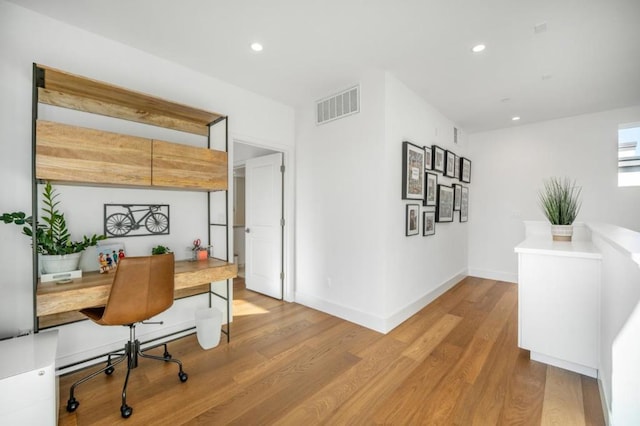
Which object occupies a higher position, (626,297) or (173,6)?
(173,6)

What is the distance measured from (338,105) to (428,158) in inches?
56.3

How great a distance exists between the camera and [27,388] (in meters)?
1.40

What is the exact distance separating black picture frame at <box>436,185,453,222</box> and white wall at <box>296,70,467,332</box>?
1.45 ft

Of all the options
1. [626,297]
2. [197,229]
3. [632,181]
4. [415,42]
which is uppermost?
[415,42]

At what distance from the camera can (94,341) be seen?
2.26m

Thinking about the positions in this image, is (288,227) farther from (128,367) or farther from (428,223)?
(128,367)

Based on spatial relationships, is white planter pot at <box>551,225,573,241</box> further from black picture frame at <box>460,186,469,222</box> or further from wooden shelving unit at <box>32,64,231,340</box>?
wooden shelving unit at <box>32,64,231,340</box>

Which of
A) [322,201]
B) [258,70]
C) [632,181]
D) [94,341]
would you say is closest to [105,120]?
[258,70]

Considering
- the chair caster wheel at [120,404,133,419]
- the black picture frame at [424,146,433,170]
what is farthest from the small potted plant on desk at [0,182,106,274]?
the black picture frame at [424,146,433,170]

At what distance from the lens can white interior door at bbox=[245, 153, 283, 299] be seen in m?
3.94

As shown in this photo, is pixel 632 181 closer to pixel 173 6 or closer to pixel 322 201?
pixel 322 201

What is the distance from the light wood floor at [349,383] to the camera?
67.0 inches

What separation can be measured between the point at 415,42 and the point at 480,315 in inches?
123

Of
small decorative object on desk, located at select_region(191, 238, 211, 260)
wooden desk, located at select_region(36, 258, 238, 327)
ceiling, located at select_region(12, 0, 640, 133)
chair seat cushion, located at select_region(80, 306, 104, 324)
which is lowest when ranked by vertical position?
chair seat cushion, located at select_region(80, 306, 104, 324)
